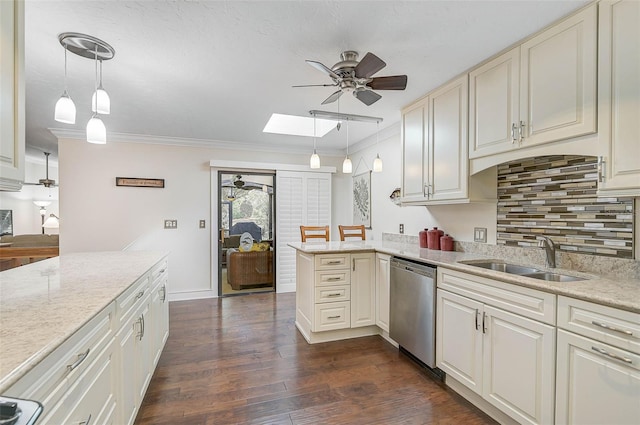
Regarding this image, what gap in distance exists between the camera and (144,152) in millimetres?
4406

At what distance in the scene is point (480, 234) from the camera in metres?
2.76

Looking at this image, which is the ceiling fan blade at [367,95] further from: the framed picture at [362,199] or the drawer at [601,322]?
the framed picture at [362,199]

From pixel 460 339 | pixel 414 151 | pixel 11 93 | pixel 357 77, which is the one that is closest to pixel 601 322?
pixel 460 339

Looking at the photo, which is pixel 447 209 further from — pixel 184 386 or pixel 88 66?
pixel 88 66

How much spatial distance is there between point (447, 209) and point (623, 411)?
2068 mm

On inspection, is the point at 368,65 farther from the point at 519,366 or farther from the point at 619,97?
the point at 519,366

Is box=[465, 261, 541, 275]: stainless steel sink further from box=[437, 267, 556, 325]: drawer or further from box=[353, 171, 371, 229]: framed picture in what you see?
box=[353, 171, 371, 229]: framed picture

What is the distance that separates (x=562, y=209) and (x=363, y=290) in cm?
182

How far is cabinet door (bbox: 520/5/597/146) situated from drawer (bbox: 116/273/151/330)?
102 inches

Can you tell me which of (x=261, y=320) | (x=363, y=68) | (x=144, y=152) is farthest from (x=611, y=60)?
(x=144, y=152)

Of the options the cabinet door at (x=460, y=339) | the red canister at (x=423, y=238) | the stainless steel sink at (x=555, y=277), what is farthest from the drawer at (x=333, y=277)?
the stainless steel sink at (x=555, y=277)

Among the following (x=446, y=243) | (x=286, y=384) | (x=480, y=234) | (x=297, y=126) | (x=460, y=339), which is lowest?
(x=286, y=384)

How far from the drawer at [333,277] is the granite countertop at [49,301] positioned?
4.82ft

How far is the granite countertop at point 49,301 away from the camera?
846 mm
